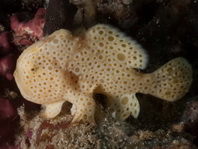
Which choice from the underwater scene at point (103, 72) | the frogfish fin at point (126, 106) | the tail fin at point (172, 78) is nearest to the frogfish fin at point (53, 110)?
the underwater scene at point (103, 72)

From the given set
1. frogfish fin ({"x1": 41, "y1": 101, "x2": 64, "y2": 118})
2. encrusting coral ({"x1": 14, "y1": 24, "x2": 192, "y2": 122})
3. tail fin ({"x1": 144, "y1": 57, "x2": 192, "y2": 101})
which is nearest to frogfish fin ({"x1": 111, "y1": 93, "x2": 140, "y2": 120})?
encrusting coral ({"x1": 14, "y1": 24, "x2": 192, "y2": 122})

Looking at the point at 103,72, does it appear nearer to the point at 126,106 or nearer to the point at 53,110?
the point at 126,106

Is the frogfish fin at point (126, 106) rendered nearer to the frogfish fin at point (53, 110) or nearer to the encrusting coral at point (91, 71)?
the encrusting coral at point (91, 71)

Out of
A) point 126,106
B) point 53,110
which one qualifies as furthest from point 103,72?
point 53,110

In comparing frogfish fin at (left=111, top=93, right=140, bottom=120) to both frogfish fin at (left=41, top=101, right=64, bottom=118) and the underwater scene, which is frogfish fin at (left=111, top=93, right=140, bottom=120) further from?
frogfish fin at (left=41, top=101, right=64, bottom=118)

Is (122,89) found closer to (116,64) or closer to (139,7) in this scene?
(116,64)

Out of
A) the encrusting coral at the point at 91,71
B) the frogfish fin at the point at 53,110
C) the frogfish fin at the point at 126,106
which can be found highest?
the encrusting coral at the point at 91,71
